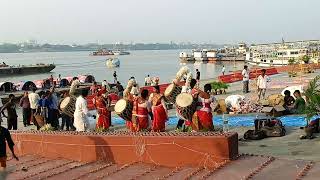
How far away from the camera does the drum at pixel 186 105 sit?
9.48 m

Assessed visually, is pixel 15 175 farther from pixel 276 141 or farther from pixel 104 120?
pixel 276 141

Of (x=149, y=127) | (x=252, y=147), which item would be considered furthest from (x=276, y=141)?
(x=149, y=127)

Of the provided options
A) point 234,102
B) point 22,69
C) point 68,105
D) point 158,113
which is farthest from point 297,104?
point 22,69

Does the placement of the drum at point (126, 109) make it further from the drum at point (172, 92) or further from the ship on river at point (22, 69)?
the ship on river at point (22, 69)

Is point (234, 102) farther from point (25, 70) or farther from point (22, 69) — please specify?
point (25, 70)

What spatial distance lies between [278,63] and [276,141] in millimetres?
54981

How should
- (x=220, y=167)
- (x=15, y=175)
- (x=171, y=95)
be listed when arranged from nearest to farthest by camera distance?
(x=220, y=167), (x=15, y=175), (x=171, y=95)

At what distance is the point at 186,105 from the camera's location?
→ 374 inches

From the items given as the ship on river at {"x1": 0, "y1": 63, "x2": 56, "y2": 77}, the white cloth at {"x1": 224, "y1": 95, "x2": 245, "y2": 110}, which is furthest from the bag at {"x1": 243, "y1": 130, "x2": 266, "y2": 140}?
the ship on river at {"x1": 0, "y1": 63, "x2": 56, "y2": 77}

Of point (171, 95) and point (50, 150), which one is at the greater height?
point (171, 95)

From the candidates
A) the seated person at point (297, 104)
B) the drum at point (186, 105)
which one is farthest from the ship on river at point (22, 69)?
the drum at point (186, 105)

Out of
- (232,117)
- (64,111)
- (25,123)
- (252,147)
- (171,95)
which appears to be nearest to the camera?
(252,147)

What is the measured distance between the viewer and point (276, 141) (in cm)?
1030

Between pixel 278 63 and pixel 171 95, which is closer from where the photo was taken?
pixel 171 95
